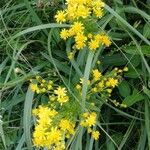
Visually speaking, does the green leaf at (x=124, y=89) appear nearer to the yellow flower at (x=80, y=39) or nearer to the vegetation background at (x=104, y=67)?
the vegetation background at (x=104, y=67)

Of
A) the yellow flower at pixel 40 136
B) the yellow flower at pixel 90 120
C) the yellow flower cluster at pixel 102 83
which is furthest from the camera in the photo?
the yellow flower cluster at pixel 102 83

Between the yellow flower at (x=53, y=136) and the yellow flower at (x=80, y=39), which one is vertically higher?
the yellow flower at (x=80, y=39)

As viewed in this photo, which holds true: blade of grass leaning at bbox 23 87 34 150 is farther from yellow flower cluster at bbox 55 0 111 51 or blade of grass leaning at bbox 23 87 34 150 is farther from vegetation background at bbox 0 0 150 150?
yellow flower cluster at bbox 55 0 111 51

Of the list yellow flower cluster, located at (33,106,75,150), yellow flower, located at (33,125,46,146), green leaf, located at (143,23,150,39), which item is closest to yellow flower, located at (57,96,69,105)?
yellow flower cluster, located at (33,106,75,150)

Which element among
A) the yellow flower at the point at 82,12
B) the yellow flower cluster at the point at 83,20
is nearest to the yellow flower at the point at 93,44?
the yellow flower cluster at the point at 83,20

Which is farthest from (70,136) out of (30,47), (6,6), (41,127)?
(6,6)

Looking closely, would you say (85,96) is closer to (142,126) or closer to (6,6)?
(142,126)
